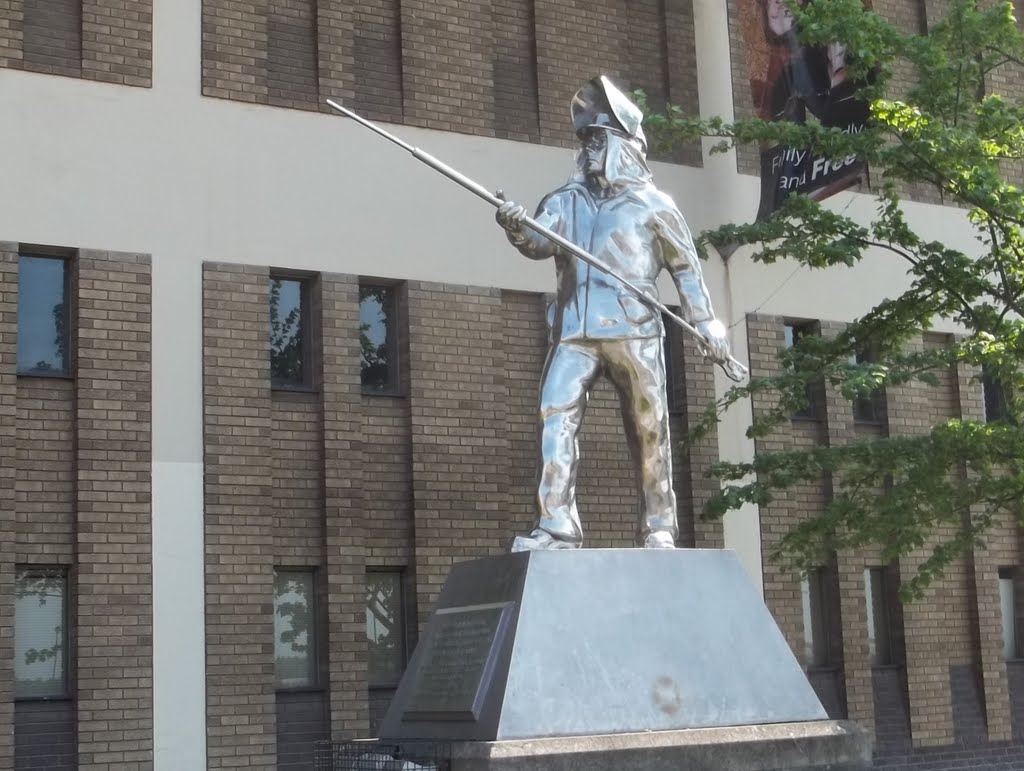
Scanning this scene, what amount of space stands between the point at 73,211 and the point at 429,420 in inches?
138

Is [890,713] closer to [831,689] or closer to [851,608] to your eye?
[831,689]

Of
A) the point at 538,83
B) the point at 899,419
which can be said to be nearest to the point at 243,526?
the point at 538,83

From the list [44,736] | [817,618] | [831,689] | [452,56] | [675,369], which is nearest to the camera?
[44,736]

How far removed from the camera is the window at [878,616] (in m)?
17.4

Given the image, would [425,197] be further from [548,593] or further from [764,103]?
[548,593]

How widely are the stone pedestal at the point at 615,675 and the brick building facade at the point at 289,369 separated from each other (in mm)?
5133

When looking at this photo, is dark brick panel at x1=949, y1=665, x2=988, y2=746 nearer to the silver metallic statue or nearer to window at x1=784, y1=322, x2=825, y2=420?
window at x1=784, y1=322, x2=825, y2=420

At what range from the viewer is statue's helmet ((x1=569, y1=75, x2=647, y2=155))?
30.1ft

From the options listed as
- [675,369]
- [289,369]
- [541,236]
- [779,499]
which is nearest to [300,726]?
[289,369]

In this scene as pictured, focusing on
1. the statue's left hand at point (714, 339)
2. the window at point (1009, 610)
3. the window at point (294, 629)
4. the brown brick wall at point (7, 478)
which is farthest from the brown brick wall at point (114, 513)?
the window at point (1009, 610)

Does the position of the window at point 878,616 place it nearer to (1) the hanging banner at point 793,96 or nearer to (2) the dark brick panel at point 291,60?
(1) the hanging banner at point 793,96

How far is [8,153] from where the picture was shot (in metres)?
13.6

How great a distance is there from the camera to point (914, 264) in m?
13.9

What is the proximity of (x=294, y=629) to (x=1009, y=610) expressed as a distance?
8.44m
